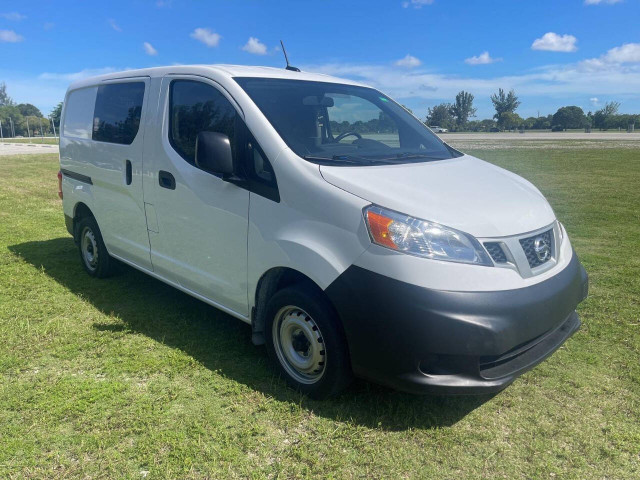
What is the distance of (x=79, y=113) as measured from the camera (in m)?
5.18

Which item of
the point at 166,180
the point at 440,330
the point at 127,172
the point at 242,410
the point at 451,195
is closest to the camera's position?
the point at 440,330

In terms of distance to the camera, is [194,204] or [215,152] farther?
[194,204]

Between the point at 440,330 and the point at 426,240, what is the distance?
1.48ft

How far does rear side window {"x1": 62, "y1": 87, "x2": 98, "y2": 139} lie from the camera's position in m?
4.96

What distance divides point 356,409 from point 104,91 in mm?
3772

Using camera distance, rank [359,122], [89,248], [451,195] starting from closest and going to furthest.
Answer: [451,195] < [359,122] < [89,248]

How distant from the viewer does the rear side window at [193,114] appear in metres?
3.33

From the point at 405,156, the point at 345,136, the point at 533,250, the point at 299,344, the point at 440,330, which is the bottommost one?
the point at 299,344

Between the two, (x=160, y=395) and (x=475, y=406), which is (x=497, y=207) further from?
(x=160, y=395)

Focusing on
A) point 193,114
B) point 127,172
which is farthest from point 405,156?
point 127,172

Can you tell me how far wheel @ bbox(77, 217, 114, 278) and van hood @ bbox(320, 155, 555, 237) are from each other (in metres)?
3.22

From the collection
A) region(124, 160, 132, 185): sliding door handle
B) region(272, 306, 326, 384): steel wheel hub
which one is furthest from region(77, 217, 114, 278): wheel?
region(272, 306, 326, 384): steel wheel hub

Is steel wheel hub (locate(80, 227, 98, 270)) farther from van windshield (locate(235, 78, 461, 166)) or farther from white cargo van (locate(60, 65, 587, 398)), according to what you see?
van windshield (locate(235, 78, 461, 166))

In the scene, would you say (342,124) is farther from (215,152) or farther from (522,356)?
(522,356)
